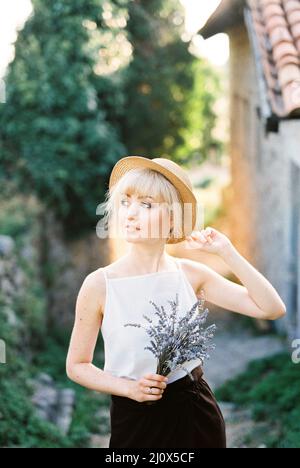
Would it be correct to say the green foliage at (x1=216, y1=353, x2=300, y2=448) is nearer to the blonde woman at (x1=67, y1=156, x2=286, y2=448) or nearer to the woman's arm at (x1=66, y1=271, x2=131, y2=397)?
the blonde woman at (x1=67, y1=156, x2=286, y2=448)

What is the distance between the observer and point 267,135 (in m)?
5.85

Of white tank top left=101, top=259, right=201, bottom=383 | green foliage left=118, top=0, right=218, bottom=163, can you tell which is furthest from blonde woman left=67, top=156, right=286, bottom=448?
green foliage left=118, top=0, right=218, bottom=163

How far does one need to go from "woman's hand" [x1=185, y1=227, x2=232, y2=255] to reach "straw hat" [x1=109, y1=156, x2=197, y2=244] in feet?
0.23

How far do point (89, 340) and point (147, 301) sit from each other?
26 centimetres

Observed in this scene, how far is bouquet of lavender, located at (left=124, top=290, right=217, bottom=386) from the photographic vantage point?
2.09 meters

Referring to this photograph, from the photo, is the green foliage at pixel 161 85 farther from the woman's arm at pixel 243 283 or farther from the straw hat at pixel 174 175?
the woman's arm at pixel 243 283

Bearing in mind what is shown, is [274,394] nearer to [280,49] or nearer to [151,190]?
Result: [280,49]

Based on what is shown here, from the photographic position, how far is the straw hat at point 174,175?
2.23 meters

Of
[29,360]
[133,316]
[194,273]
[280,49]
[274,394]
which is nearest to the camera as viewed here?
[133,316]

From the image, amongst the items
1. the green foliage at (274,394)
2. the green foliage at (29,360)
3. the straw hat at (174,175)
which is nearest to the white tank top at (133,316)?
the straw hat at (174,175)

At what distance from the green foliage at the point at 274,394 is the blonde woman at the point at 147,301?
1.96 m

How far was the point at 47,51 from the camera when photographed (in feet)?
28.0

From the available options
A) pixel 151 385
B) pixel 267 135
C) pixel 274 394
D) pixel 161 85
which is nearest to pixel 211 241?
pixel 151 385
